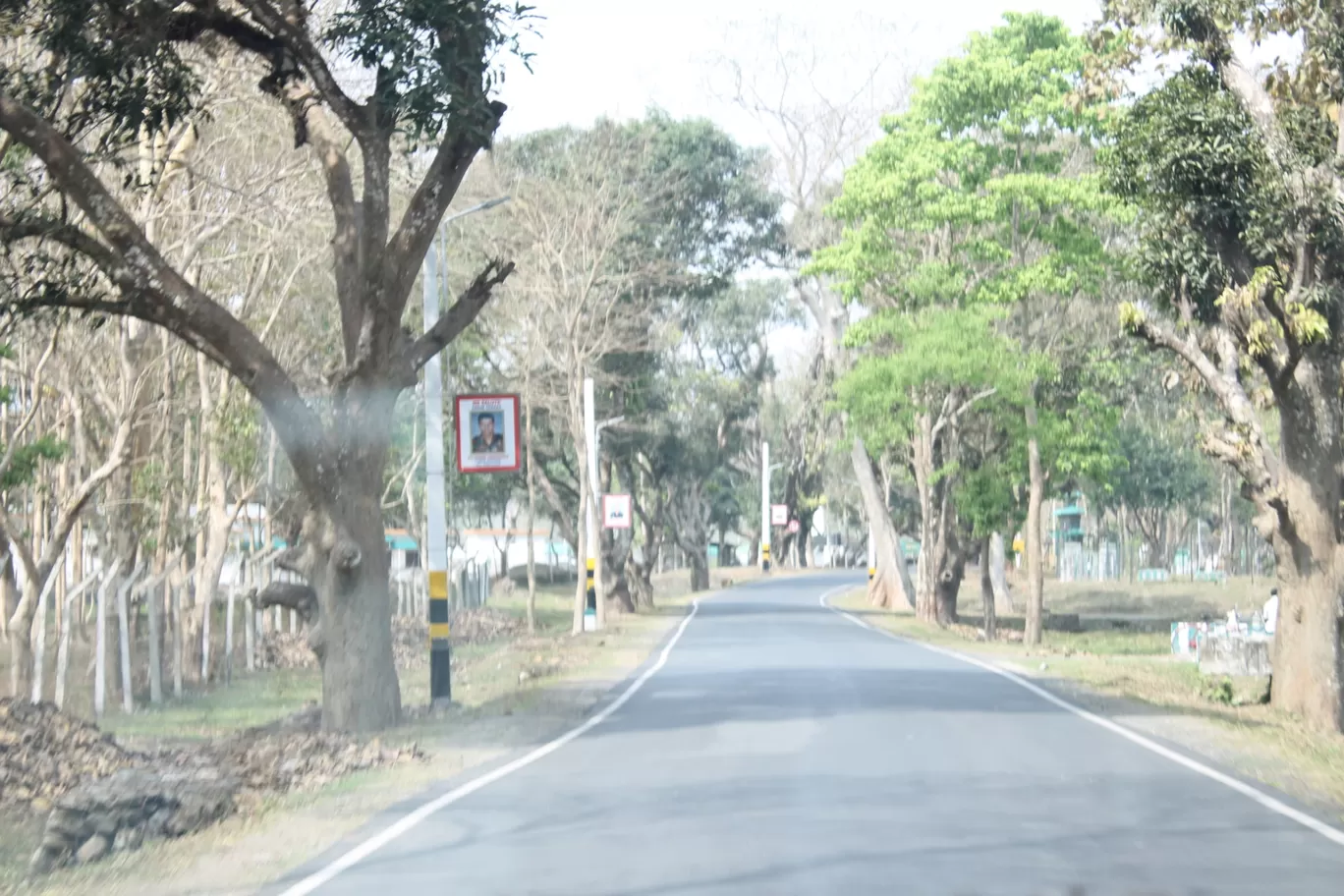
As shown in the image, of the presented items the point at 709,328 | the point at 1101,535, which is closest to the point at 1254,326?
the point at 709,328

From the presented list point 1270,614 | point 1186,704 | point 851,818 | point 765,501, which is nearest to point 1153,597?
point 765,501

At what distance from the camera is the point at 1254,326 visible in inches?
786

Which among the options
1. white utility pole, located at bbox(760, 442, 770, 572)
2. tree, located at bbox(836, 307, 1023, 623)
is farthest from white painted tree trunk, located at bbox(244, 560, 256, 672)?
white utility pole, located at bbox(760, 442, 770, 572)

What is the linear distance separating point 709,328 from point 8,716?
58.7 m

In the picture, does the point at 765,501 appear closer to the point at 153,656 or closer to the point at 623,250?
the point at 623,250

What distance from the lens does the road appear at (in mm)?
9531

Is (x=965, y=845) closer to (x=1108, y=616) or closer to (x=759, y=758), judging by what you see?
(x=759, y=758)

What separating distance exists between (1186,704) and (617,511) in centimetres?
2524

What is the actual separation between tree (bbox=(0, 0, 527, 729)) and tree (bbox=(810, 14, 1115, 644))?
65.8ft

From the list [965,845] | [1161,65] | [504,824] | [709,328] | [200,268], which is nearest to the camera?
[965,845]

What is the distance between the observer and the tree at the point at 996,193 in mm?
36688

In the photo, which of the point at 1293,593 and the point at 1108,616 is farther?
the point at 1108,616

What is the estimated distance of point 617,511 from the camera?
153ft

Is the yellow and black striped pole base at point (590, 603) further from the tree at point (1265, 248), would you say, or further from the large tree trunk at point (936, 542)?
the tree at point (1265, 248)
